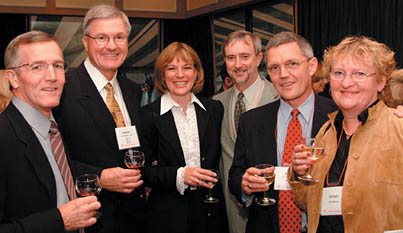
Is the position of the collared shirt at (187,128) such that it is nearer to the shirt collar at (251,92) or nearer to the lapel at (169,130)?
the lapel at (169,130)

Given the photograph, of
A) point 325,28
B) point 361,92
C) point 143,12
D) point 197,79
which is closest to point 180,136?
point 197,79

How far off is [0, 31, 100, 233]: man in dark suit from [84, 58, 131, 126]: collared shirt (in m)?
0.60

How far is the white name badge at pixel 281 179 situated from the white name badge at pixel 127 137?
39.3 inches

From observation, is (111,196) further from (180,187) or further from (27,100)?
(27,100)

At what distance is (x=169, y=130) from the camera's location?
2729mm

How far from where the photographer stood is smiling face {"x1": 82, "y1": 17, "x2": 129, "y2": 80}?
2.54 metres

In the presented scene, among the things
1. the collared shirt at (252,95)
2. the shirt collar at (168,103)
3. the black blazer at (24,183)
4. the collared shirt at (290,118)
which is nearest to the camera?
the black blazer at (24,183)

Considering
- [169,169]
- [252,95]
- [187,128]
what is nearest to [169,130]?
[187,128]

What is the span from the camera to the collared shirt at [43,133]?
179 centimetres

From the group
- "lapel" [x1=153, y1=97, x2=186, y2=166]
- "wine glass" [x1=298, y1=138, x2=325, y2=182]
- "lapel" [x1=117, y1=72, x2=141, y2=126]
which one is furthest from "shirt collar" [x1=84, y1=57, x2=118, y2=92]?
"wine glass" [x1=298, y1=138, x2=325, y2=182]

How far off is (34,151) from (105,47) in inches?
42.4

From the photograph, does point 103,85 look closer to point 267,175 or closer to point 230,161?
point 230,161

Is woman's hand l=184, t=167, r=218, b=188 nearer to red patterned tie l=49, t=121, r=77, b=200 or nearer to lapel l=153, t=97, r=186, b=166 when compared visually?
lapel l=153, t=97, r=186, b=166

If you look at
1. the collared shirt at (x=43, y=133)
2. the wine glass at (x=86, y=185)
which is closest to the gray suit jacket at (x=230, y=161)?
the wine glass at (x=86, y=185)
